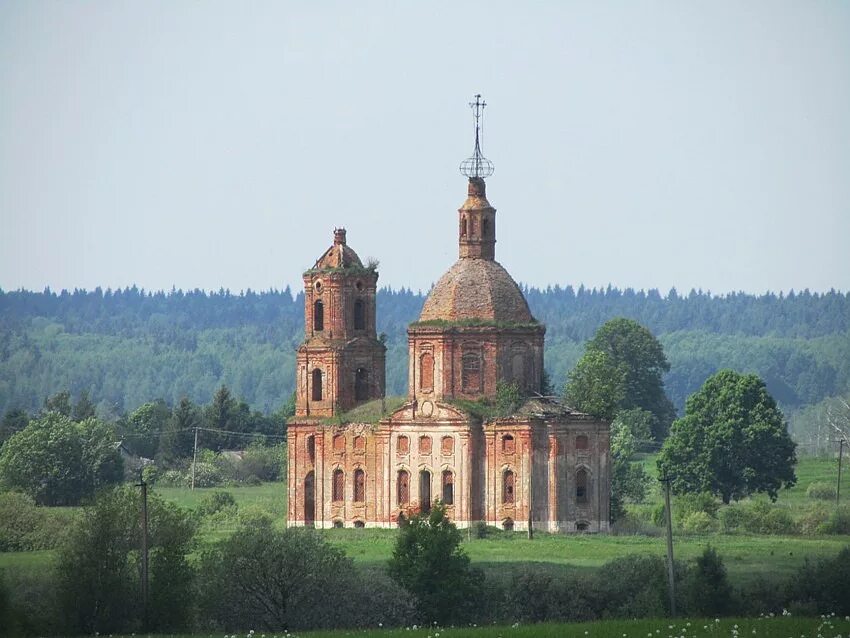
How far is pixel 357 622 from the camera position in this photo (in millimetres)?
69062

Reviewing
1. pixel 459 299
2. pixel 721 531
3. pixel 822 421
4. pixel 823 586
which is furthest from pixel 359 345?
pixel 822 421

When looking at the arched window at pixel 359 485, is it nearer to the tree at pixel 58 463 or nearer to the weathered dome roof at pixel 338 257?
the weathered dome roof at pixel 338 257

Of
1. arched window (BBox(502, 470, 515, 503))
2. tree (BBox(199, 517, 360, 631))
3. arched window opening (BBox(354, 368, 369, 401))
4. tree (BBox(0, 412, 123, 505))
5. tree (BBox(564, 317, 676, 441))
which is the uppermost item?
tree (BBox(564, 317, 676, 441))

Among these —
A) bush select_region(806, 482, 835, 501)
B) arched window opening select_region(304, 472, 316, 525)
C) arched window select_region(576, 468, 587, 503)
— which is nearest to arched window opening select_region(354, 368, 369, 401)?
arched window opening select_region(304, 472, 316, 525)

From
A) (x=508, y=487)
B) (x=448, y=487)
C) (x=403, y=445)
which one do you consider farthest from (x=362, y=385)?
(x=508, y=487)

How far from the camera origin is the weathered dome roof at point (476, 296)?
9306 cm

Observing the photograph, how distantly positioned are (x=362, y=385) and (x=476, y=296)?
653 cm

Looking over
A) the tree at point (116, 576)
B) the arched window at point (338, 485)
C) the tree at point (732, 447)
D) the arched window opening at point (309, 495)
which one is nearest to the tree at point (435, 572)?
the tree at point (116, 576)

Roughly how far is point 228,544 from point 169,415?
73.7m

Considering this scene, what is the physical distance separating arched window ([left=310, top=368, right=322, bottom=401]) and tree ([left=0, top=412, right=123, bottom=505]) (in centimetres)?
1807

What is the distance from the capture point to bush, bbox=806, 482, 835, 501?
11396cm

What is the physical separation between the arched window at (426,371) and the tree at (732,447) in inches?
730

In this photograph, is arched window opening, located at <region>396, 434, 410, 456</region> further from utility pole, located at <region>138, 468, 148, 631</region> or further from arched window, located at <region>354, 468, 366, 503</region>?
utility pole, located at <region>138, 468, 148, 631</region>

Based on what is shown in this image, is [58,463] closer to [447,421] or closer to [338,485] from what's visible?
[338,485]
